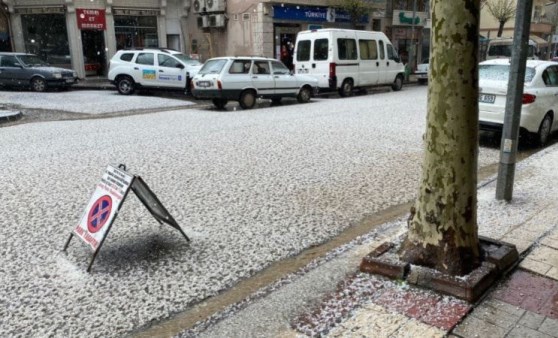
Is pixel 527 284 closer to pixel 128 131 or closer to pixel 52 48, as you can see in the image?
pixel 128 131

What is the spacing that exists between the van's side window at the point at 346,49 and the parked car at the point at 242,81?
276 cm

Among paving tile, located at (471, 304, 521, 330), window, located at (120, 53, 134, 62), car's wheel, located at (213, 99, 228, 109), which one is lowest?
paving tile, located at (471, 304, 521, 330)

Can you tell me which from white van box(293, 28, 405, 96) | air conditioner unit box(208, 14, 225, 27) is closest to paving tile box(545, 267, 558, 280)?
white van box(293, 28, 405, 96)

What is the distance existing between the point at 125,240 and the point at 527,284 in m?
3.46

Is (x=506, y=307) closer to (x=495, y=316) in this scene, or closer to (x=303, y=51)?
(x=495, y=316)

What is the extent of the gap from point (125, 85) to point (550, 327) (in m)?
17.2

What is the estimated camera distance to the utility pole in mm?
4832

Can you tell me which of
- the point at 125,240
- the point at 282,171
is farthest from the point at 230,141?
the point at 125,240

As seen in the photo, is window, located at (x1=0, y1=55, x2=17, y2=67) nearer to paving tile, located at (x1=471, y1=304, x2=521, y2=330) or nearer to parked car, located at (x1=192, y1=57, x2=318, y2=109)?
parked car, located at (x1=192, y1=57, x2=318, y2=109)

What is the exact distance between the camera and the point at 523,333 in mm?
2941

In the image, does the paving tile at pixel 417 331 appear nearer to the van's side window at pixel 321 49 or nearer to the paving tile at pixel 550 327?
the paving tile at pixel 550 327

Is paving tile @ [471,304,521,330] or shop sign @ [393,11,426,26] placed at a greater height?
shop sign @ [393,11,426,26]

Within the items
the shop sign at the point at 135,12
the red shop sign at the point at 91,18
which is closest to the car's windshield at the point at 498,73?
the red shop sign at the point at 91,18

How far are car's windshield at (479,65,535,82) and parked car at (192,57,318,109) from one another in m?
7.18
